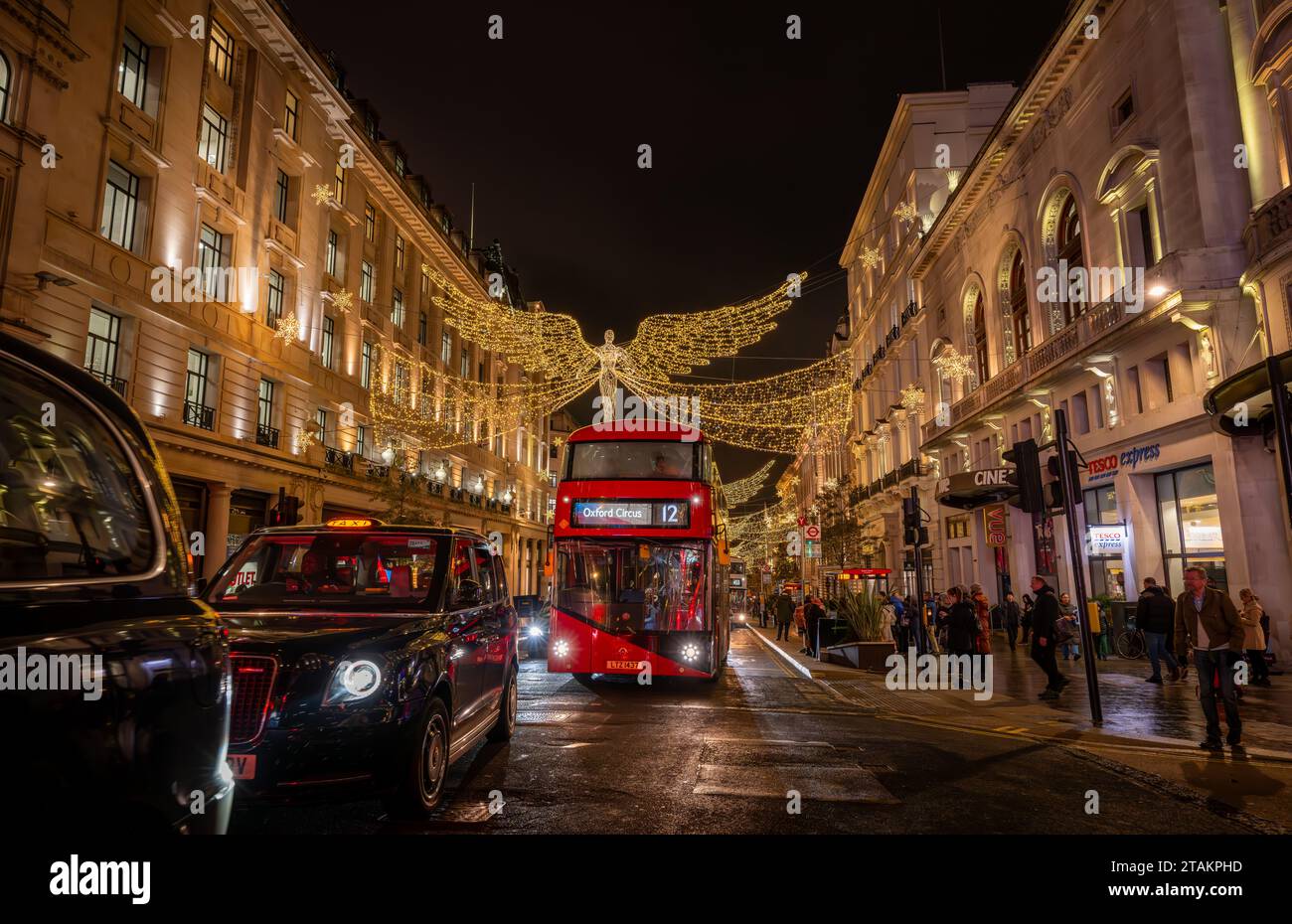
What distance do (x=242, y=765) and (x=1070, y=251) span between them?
984 inches

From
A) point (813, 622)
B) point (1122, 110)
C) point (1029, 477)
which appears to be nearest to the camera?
point (1029, 477)

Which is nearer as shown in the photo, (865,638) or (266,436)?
(865,638)

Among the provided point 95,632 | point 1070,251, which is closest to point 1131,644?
point 1070,251

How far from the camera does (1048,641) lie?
11078mm

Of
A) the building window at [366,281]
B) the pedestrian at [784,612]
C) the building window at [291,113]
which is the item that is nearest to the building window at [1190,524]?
the pedestrian at [784,612]

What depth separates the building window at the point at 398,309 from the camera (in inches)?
1388

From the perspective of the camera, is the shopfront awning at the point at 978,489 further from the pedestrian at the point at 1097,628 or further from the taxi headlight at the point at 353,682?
the taxi headlight at the point at 353,682

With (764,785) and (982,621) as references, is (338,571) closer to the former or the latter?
(764,785)

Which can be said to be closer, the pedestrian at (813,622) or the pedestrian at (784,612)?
the pedestrian at (813,622)

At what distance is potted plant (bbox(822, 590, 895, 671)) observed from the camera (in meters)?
16.0

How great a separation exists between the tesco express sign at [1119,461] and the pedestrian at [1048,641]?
8157 millimetres

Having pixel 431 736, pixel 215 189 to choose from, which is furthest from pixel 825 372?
pixel 431 736

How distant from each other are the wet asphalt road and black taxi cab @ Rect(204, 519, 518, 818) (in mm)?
510

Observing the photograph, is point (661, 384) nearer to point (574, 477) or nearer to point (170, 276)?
point (574, 477)
